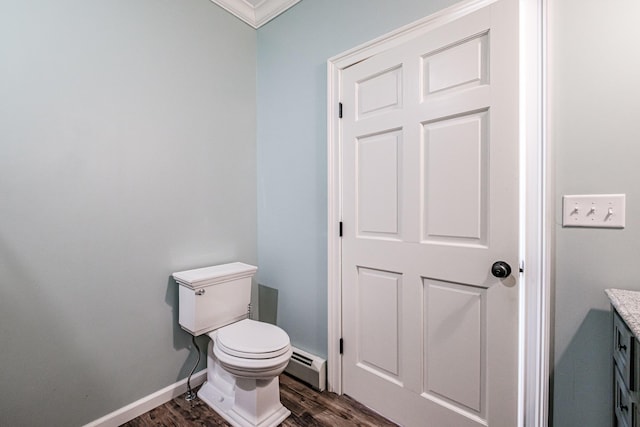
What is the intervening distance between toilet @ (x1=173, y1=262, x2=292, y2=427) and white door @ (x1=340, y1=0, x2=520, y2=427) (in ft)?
1.56

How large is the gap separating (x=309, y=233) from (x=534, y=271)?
1181mm

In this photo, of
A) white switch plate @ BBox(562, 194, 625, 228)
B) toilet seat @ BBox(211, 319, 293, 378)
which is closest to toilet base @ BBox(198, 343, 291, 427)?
toilet seat @ BBox(211, 319, 293, 378)

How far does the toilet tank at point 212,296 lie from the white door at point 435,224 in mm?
655

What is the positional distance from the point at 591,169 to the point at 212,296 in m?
1.84

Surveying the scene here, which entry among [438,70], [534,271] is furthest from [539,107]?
[534,271]

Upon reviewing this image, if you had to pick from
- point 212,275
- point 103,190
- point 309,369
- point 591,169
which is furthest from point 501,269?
point 103,190

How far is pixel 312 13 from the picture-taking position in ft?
5.82

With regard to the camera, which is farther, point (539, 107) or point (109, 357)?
point (109, 357)

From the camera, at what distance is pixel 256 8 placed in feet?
6.64

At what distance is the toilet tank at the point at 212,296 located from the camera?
5.09ft

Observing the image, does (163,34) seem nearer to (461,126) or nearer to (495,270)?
(461,126)

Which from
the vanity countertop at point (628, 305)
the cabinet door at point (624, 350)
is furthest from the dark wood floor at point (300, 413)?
the vanity countertop at point (628, 305)

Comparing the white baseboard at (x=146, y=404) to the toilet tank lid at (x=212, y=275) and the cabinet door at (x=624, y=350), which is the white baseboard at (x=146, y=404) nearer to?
the toilet tank lid at (x=212, y=275)

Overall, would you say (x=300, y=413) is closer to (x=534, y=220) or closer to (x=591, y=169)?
(x=534, y=220)
